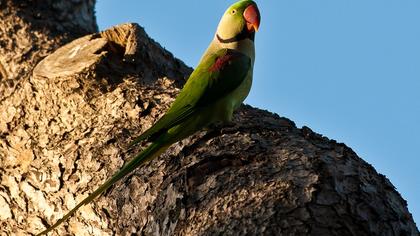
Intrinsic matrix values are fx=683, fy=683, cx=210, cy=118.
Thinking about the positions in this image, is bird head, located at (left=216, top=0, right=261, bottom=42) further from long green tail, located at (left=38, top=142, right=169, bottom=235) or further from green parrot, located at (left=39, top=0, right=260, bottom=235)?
long green tail, located at (left=38, top=142, right=169, bottom=235)

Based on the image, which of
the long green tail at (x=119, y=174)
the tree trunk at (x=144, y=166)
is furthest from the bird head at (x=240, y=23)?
the long green tail at (x=119, y=174)

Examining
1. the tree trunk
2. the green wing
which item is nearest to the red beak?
the green wing

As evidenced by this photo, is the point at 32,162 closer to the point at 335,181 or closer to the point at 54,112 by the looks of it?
the point at 54,112

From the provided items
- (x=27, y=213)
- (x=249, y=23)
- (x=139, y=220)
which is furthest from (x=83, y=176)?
(x=249, y=23)

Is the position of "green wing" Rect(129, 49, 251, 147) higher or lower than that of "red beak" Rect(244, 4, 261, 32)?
lower

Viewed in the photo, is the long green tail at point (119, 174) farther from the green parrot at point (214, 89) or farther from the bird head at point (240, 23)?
the bird head at point (240, 23)

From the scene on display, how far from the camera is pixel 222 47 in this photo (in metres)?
4.29

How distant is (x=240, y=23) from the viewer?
439cm

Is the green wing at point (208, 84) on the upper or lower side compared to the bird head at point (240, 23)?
lower

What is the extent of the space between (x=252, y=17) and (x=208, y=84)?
75 centimetres

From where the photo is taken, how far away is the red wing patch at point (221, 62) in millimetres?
3967

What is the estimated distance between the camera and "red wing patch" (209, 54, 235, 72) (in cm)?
397

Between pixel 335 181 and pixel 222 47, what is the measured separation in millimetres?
1728

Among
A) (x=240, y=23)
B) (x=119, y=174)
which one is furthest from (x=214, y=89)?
(x=119, y=174)
